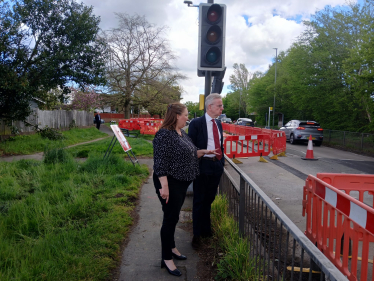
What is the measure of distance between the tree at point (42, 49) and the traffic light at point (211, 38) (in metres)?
8.78

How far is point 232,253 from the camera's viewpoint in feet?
9.83

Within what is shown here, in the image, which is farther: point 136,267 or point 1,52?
point 1,52

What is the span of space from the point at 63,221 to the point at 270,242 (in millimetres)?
2790

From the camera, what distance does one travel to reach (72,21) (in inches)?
507

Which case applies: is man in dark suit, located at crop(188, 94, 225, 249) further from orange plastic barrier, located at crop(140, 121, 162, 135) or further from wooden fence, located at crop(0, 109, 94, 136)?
orange plastic barrier, located at crop(140, 121, 162, 135)

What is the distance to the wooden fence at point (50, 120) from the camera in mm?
15670

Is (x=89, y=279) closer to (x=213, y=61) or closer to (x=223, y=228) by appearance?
(x=223, y=228)

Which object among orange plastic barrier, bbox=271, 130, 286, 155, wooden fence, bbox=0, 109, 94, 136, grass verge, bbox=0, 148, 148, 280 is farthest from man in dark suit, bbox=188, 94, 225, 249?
wooden fence, bbox=0, 109, 94, 136

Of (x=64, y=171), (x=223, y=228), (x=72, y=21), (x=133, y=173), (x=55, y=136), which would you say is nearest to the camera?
(x=223, y=228)

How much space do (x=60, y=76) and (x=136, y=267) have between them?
1161 cm

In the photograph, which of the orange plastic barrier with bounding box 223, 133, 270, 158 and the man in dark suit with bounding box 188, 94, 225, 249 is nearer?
the man in dark suit with bounding box 188, 94, 225, 249

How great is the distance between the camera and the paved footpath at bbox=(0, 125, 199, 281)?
3.12 m

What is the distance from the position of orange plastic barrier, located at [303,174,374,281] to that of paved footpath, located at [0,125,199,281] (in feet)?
4.62

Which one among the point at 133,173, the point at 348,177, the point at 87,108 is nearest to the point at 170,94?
the point at 87,108
